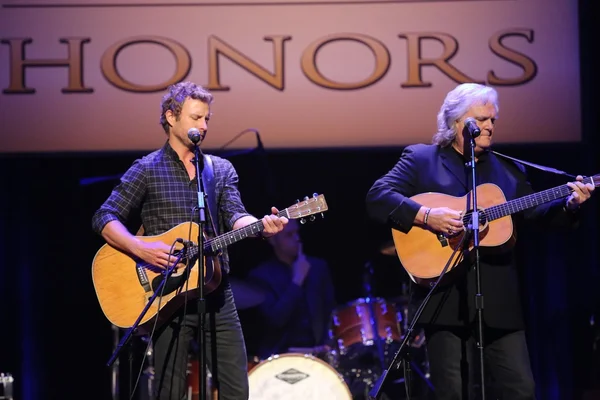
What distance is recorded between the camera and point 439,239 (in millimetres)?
4598

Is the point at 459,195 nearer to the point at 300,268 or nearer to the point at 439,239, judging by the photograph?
the point at 439,239

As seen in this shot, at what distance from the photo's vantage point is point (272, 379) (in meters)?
6.12

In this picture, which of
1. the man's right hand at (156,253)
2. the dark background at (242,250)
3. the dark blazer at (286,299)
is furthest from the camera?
the dark blazer at (286,299)

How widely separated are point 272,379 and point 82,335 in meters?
2.40

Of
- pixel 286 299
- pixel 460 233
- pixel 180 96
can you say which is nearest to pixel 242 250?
pixel 286 299

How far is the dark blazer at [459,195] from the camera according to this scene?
4383mm

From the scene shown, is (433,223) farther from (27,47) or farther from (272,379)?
(27,47)

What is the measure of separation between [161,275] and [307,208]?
0.90 metres

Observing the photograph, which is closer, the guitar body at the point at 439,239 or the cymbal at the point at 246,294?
the guitar body at the point at 439,239

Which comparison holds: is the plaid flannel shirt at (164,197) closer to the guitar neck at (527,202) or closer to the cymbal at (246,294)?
the guitar neck at (527,202)

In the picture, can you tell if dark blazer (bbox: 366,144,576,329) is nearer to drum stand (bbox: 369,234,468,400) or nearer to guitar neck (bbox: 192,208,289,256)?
drum stand (bbox: 369,234,468,400)

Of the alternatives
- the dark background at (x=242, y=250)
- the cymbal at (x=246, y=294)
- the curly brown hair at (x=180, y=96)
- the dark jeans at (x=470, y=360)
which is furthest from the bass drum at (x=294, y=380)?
the curly brown hair at (x=180, y=96)

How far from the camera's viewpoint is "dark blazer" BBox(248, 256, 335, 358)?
24.3ft

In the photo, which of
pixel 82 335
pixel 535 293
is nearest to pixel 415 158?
pixel 535 293
